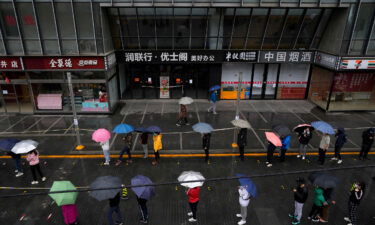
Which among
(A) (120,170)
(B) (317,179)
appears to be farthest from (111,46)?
(B) (317,179)

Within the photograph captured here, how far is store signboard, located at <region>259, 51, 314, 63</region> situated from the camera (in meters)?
21.7

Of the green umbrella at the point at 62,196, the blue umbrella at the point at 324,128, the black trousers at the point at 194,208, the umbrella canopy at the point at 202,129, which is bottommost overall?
the black trousers at the point at 194,208

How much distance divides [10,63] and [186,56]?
1279 cm

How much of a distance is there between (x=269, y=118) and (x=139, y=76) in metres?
11.6

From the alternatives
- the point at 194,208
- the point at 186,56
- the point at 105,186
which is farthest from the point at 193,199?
the point at 186,56

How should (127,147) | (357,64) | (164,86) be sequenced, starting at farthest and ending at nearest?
(164,86)
(357,64)
(127,147)

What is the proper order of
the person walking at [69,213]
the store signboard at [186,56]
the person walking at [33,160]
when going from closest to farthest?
the person walking at [69,213], the person walking at [33,160], the store signboard at [186,56]

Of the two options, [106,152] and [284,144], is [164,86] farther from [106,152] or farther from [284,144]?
[284,144]

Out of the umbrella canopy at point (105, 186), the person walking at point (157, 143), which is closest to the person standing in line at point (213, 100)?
the person walking at point (157, 143)

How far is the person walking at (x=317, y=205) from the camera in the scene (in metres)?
9.49

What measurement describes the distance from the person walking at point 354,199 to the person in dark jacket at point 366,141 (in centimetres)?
500

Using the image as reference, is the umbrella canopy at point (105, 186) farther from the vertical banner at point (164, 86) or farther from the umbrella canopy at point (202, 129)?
the vertical banner at point (164, 86)

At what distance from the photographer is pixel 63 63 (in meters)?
18.7

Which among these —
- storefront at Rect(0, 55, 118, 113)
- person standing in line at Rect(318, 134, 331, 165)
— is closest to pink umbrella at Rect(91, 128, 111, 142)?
storefront at Rect(0, 55, 118, 113)
